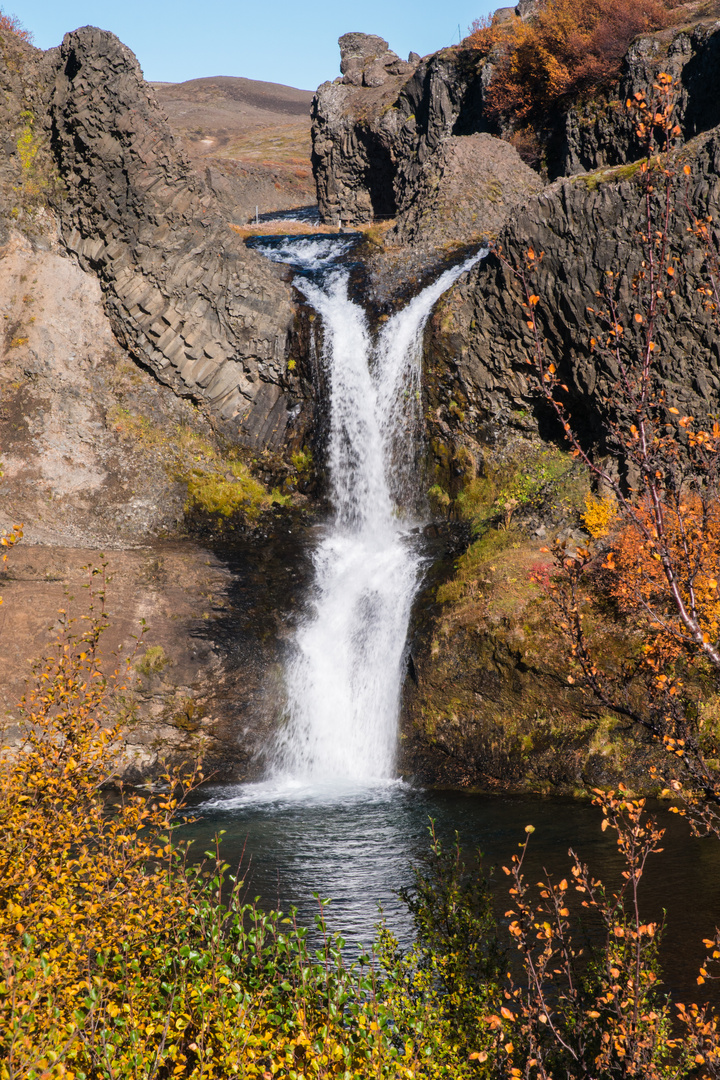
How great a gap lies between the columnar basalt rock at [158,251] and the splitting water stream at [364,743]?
2.56 metres

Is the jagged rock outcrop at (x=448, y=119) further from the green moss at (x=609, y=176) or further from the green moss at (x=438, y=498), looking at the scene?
the green moss at (x=438, y=498)

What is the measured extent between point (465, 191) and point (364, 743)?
26596 millimetres

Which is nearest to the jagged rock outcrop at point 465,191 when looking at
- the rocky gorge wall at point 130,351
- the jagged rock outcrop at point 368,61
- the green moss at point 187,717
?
the rocky gorge wall at point 130,351

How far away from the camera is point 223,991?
4.57 m

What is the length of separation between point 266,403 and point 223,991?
23.9 m

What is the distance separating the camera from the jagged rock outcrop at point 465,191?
32.7 m

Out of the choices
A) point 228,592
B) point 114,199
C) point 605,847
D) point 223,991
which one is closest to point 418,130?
point 114,199

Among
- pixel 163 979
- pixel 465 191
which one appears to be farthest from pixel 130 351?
pixel 163 979

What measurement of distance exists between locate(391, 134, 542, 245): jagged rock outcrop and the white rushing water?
4.69 m

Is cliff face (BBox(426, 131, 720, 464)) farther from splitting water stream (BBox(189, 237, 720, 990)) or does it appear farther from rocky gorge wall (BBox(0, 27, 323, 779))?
rocky gorge wall (BBox(0, 27, 323, 779))

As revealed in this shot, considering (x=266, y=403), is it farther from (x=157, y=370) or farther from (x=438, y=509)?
(x=438, y=509)

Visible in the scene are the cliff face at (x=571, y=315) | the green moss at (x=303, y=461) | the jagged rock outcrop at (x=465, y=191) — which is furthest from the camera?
the jagged rock outcrop at (x=465, y=191)

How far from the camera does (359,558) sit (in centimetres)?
2262

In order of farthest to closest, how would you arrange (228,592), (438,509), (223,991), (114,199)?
(114,199), (438,509), (228,592), (223,991)
